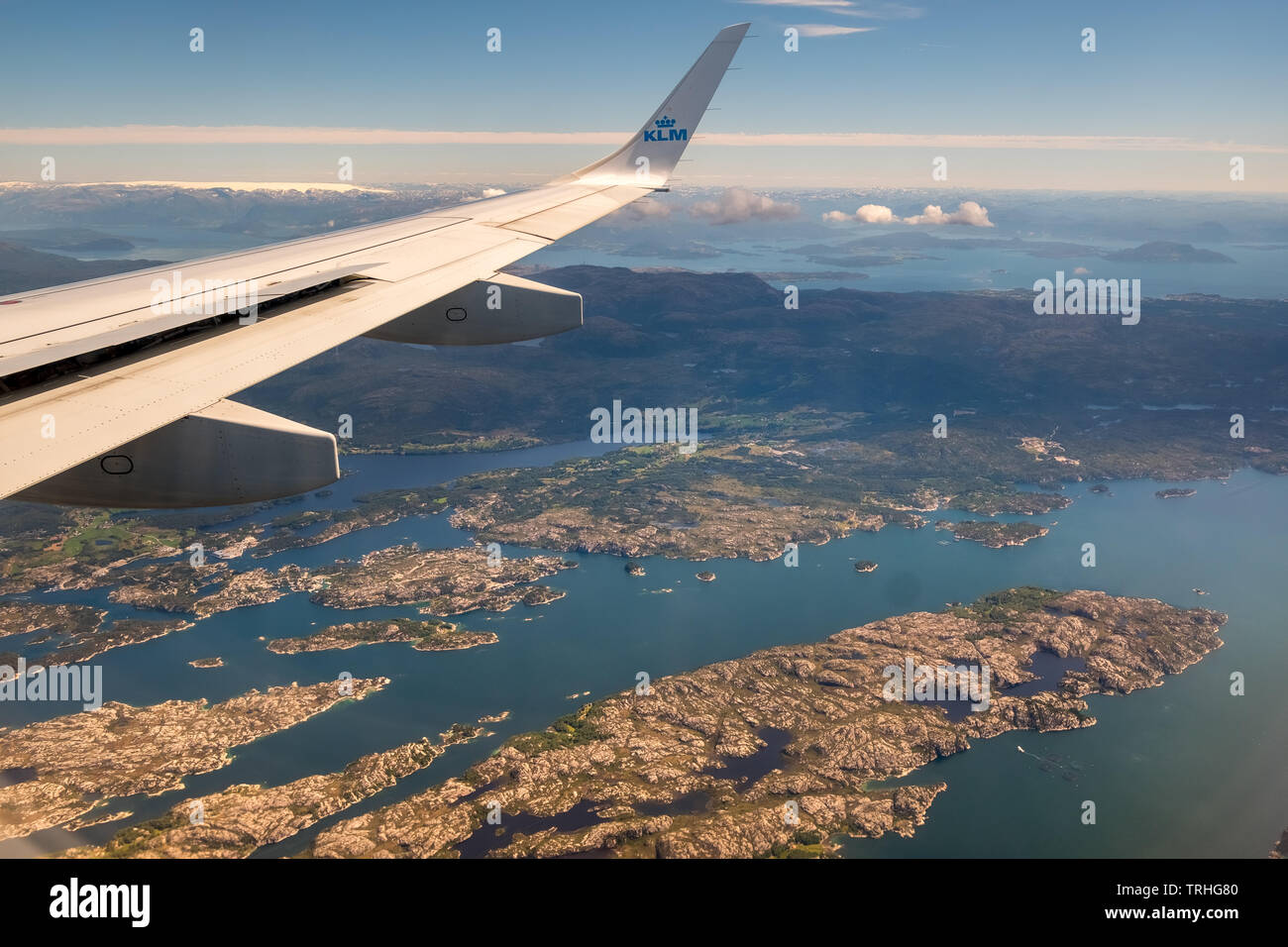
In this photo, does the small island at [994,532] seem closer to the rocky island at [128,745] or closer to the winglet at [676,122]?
the rocky island at [128,745]

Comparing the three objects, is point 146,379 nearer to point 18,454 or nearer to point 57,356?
point 57,356

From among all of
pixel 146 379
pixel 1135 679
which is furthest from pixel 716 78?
pixel 1135 679

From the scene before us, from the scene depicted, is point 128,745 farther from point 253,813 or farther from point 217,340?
point 217,340

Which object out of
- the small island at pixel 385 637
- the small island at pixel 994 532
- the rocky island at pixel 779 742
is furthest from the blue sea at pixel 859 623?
the rocky island at pixel 779 742

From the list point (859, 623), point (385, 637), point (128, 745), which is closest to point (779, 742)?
point (859, 623)

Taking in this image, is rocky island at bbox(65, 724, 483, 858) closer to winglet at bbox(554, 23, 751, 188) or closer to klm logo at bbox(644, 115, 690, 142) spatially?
winglet at bbox(554, 23, 751, 188)
